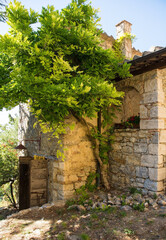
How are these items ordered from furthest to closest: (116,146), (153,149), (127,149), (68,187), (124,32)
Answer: (124,32) < (116,146) < (127,149) < (68,187) < (153,149)

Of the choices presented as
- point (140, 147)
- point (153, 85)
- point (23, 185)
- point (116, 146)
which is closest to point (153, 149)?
point (140, 147)

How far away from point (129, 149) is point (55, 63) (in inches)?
118

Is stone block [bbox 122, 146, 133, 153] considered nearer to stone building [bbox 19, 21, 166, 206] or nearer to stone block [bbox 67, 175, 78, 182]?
stone building [bbox 19, 21, 166, 206]

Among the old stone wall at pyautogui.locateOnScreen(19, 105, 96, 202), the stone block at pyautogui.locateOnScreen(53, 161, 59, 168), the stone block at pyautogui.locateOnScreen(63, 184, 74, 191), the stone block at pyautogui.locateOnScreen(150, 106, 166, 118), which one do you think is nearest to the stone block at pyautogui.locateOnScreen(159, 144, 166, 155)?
the stone block at pyautogui.locateOnScreen(150, 106, 166, 118)

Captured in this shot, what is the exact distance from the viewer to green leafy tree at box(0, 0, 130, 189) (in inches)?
147

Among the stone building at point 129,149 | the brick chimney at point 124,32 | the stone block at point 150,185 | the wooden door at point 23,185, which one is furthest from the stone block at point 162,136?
the wooden door at point 23,185

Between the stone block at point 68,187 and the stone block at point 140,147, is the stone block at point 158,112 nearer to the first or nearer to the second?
the stone block at point 140,147

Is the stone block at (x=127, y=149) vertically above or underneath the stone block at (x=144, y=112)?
underneath

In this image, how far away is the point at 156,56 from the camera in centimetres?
397

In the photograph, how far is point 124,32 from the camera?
22.4ft

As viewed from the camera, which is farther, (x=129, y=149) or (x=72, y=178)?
(x=129, y=149)

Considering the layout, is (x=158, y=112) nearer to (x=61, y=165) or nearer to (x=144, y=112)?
(x=144, y=112)

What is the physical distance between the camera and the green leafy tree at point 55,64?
12.2 feet

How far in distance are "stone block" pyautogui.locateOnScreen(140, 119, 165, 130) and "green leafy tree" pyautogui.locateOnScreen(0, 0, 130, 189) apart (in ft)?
3.55
